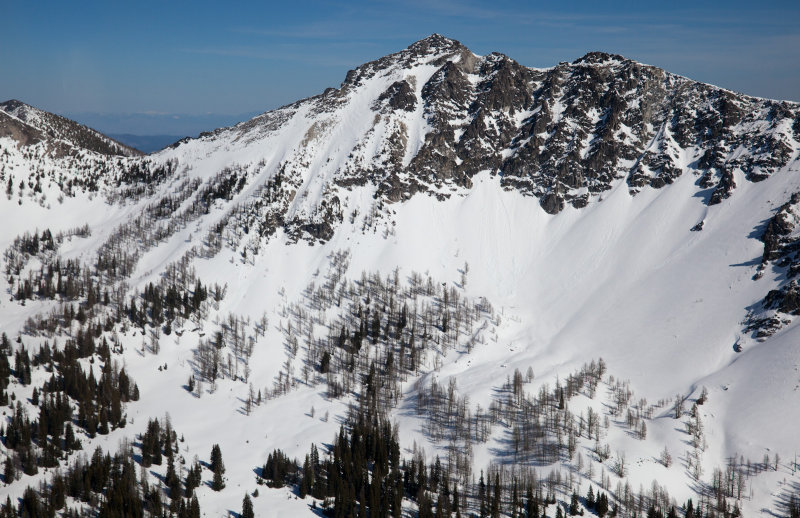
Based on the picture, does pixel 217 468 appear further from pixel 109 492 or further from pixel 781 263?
pixel 781 263

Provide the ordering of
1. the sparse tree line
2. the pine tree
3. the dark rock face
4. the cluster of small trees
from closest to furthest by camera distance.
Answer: the cluster of small trees → the pine tree → the sparse tree line → the dark rock face

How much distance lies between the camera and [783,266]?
17338 cm

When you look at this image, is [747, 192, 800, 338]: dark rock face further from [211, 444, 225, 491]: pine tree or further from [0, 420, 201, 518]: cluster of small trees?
[0, 420, 201, 518]: cluster of small trees

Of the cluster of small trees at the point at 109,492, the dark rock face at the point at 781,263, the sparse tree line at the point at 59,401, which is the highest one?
the dark rock face at the point at 781,263

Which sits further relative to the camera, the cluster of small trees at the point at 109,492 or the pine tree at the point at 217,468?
the pine tree at the point at 217,468

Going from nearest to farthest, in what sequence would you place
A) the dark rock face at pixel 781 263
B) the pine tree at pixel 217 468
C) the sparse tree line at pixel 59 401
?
the pine tree at pixel 217 468
the sparse tree line at pixel 59 401
the dark rock face at pixel 781 263

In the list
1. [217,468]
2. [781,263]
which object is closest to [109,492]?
[217,468]

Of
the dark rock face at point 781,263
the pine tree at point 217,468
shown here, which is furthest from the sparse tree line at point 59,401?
the dark rock face at point 781,263

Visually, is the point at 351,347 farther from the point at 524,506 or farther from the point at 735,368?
the point at 735,368

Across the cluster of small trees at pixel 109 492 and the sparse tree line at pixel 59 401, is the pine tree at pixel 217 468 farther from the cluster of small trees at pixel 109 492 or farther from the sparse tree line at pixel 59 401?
the sparse tree line at pixel 59 401

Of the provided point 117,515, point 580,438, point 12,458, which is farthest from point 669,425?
point 12,458

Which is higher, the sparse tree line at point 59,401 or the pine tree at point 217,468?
the sparse tree line at point 59,401

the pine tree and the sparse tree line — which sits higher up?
the sparse tree line

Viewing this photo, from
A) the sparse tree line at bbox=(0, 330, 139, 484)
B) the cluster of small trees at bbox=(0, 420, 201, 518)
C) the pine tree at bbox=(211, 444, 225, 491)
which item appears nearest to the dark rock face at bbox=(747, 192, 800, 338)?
the pine tree at bbox=(211, 444, 225, 491)
